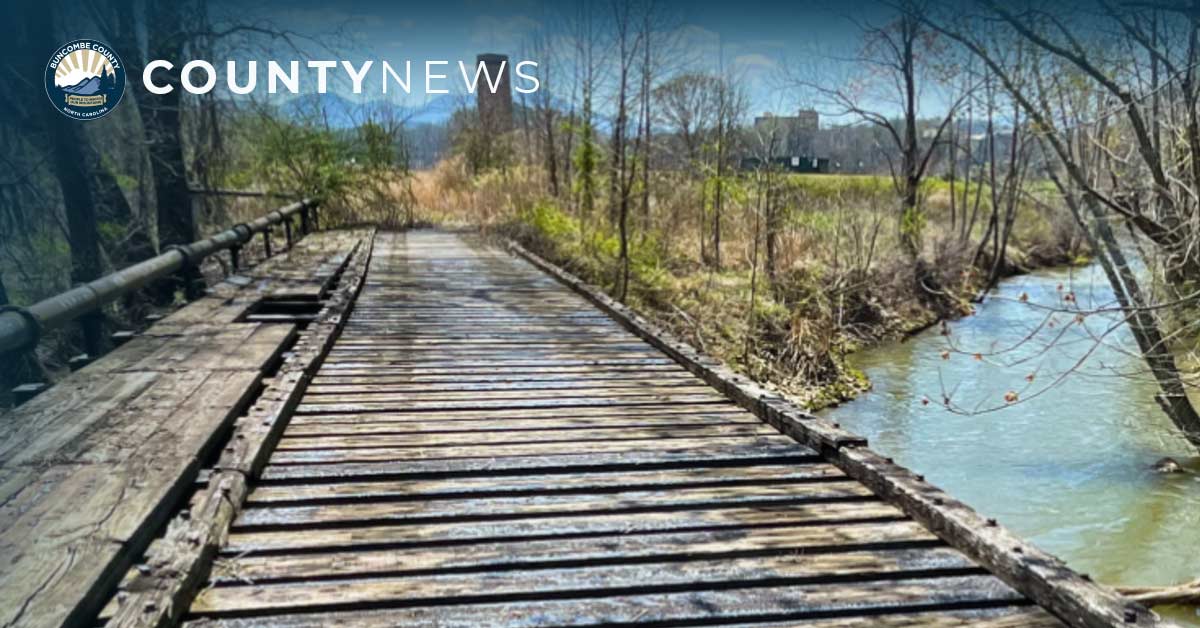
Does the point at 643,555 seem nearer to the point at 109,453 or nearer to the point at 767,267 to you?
the point at 109,453

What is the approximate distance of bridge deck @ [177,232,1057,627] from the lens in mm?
2197

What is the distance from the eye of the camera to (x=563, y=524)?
107 inches

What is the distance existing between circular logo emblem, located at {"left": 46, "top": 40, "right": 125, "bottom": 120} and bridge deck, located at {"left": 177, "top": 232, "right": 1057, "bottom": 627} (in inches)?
184

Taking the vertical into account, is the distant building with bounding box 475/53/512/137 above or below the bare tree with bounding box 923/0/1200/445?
above

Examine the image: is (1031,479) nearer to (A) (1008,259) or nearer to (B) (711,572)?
(B) (711,572)

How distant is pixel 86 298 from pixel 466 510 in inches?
122

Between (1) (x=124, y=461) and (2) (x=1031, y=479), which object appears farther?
(2) (x=1031, y=479)

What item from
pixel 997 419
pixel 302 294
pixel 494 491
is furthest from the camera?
pixel 997 419

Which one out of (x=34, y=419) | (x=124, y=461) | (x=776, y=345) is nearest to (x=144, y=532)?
(x=124, y=461)

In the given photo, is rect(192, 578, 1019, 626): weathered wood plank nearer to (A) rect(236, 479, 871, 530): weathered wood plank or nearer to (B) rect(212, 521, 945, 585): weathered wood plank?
(B) rect(212, 521, 945, 585): weathered wood plank

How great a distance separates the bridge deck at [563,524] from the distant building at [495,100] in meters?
19.7

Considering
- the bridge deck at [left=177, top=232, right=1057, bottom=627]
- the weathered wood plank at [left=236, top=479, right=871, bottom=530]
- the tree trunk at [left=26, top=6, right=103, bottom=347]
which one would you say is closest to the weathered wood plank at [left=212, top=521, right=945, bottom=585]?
the bridge deck at [left=177, top=232, right=1057, bottom=627]

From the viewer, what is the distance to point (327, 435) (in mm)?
3613

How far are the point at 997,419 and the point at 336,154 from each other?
1371 centimetres
